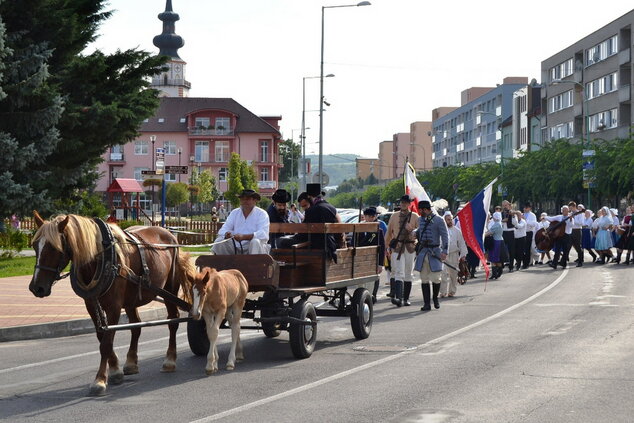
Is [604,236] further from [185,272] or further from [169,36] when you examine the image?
[169,36]

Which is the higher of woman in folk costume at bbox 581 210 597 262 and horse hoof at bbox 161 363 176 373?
woman in folk costume at bbox 581 210 597 262

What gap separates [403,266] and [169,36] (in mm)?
147945

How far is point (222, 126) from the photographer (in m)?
124

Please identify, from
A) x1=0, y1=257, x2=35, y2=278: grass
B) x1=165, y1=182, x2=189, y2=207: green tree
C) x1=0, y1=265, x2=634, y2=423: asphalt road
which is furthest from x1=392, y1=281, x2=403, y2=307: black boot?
x1=165, y1=182, x2=189, y2=207: green tree

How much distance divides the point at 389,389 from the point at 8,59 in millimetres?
18272

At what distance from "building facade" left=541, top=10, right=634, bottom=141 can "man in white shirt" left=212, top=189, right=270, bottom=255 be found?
59315mm

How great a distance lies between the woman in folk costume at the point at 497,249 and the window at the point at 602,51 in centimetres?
5532


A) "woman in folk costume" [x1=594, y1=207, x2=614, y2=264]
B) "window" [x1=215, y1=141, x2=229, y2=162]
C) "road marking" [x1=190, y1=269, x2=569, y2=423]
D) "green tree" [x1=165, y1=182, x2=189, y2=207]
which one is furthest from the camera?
"window" [x1=215, y1=141, x2=229, y2=162]

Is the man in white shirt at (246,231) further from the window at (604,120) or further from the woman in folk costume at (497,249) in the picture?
the window at (604,120)

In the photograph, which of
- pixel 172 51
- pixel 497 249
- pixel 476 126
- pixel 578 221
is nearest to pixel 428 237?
pixel 497 249

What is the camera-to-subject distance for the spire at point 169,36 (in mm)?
162875

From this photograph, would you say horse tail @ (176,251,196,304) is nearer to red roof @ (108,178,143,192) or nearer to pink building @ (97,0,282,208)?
red roof @ (108,178,143,192)

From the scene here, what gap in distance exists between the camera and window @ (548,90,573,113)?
95.2 m

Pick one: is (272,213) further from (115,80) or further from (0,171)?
(115,80)
